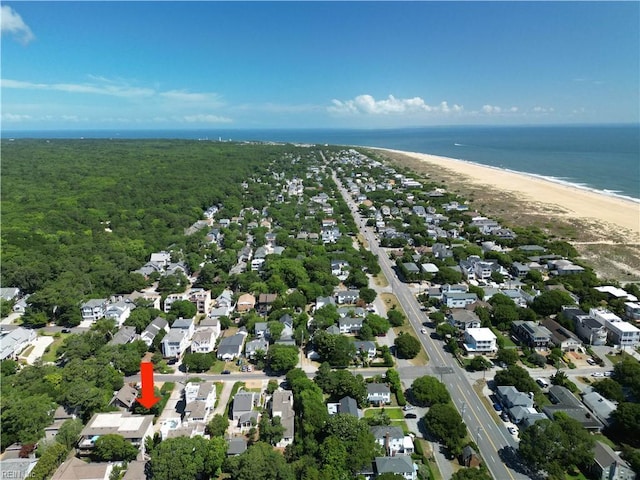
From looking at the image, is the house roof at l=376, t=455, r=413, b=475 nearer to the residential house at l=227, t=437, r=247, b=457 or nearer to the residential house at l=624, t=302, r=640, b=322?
the residential house at l=227, t=437, r=247, b=457

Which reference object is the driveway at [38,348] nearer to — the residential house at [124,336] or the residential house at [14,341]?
the residential house at [14,341]

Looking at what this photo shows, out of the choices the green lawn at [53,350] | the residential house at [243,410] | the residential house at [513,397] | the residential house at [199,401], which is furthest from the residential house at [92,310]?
the residential house at [513,397]

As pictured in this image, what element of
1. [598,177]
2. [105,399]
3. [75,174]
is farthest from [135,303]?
[598,177]

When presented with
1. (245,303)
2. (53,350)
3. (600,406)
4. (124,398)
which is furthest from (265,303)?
(600,406)

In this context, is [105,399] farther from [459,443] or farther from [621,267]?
[621,267]

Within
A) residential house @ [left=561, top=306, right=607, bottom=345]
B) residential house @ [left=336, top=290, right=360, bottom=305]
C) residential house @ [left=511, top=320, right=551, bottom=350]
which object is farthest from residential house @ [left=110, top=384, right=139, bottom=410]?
residential house @ [left=561, top=306, right=607, bottom=345]
